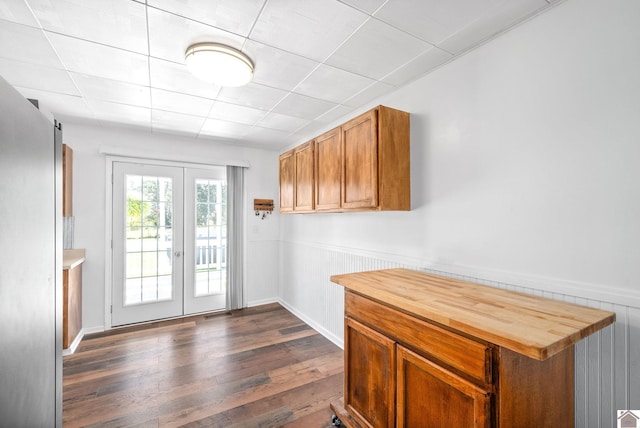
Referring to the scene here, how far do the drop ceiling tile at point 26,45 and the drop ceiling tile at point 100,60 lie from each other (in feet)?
0.18

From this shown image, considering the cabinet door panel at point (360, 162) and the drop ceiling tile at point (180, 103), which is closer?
the cabinet door panel at point (360, 162)

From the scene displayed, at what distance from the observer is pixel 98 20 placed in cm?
156

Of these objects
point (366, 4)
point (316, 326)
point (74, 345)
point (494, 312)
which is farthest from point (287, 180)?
point (74, 345)

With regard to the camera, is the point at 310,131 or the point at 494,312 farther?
the point at 310,131

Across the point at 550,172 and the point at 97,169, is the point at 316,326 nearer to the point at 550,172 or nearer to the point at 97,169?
the point at 550,172

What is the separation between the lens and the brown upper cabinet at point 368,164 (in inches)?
81.8

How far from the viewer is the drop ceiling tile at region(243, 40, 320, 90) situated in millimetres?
1858

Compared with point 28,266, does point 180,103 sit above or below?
above

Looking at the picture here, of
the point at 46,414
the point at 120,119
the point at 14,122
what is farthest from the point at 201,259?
the point at 14,122

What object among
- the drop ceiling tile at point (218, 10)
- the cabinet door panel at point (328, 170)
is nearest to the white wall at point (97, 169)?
the cabinet door panel at point (328, 170)

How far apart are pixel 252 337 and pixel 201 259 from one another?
55.9 inches

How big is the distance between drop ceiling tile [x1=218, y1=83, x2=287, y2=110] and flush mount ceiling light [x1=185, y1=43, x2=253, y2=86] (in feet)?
1.13

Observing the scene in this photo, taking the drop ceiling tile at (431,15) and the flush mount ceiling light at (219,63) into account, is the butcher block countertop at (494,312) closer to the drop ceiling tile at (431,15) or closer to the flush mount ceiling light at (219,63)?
the drop ceiling tile at (431,15)

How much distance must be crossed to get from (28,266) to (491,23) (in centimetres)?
233
